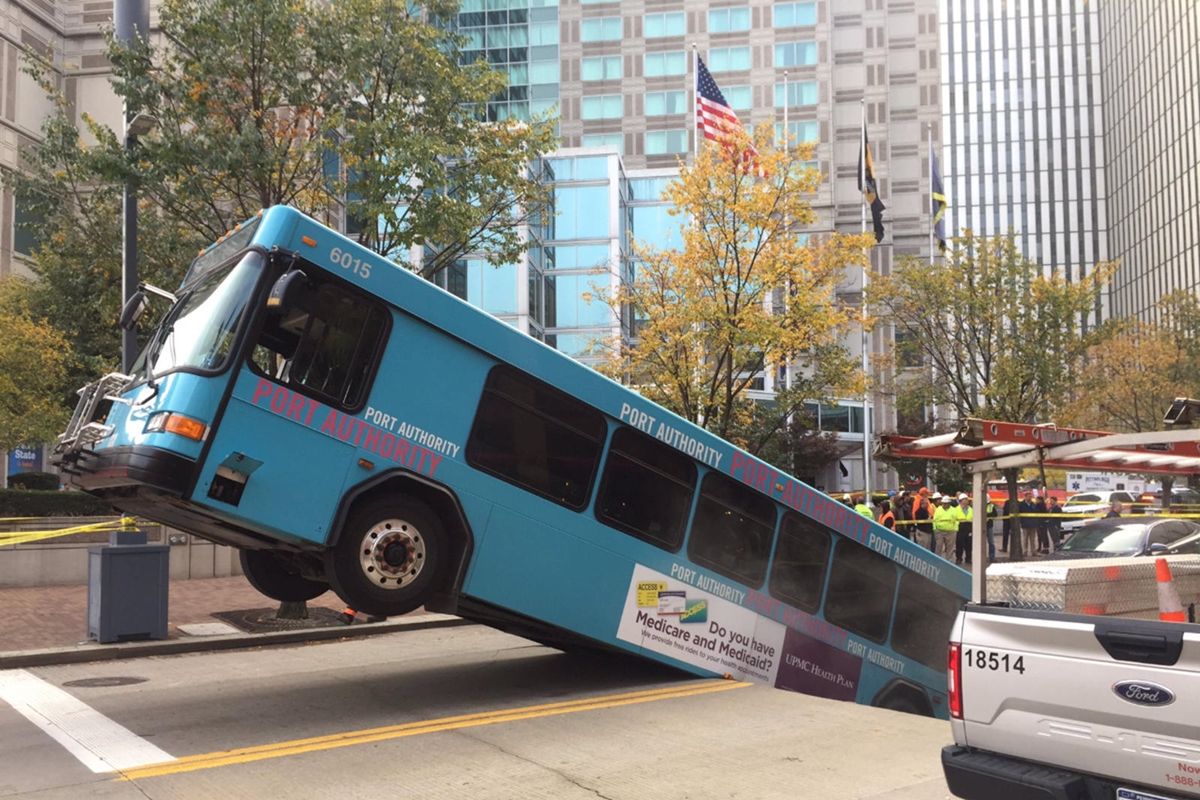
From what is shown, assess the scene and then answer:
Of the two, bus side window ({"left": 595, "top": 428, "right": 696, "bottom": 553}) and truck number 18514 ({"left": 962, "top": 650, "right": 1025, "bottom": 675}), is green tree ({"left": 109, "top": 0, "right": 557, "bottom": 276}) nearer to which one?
bus side window ({"left": 595, "top": 428, "right": 696, "bottom": 553})

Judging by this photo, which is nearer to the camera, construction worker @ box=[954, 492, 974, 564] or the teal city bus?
the teal city bus

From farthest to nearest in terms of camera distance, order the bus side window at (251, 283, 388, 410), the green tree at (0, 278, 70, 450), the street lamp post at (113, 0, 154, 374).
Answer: the green tree at (0, 278, 70, 450)
the street lamp post at (113, 0, 154, 374)
the bus side window at (251, 283, 388, 410)

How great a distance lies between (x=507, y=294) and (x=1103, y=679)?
48114 millimetres

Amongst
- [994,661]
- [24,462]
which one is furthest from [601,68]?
[994,661]

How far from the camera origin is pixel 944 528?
22.4 meters

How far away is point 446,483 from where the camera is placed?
816 cm

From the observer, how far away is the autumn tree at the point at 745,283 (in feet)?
69.0

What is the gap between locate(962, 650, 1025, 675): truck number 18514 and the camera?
4555 mm

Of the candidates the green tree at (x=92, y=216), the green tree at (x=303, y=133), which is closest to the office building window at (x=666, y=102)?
→ the green tree at (x=92, y=216)

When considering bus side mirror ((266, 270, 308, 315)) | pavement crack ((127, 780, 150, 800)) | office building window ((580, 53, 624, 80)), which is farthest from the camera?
office building window ((580, 53, 624, 80))

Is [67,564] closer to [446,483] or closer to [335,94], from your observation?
[335,94]

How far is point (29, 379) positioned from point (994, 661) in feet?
92.0

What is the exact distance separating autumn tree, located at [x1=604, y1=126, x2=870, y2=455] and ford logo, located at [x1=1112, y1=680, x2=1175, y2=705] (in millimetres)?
16239

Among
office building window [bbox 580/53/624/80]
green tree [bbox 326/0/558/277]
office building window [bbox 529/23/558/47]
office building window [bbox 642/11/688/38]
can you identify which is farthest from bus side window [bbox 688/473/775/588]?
office building window [bbox 529/23/558/47]
